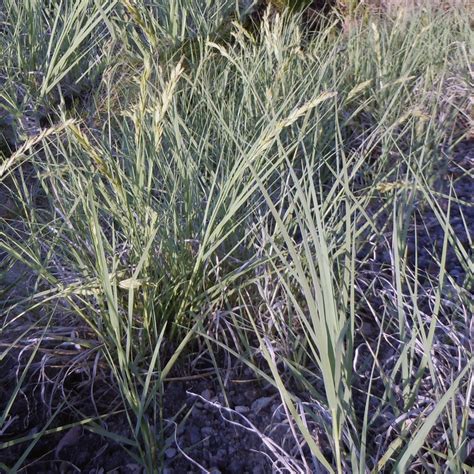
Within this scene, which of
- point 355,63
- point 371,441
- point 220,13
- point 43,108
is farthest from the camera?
point 220,13

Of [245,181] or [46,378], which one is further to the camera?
[245,181]

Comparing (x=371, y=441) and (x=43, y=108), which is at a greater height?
(x=43, y=108)

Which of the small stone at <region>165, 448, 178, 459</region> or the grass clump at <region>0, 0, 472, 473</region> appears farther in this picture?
the small stone at <region>165, 448, 178, 459</region>

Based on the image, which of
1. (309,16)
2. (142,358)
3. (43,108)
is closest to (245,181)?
(142,358)

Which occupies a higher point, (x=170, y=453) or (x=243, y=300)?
(x=243, y=300)

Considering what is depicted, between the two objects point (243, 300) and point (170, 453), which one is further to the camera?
point (243, 300)

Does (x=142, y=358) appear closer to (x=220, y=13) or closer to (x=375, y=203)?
(x=375, y=203)

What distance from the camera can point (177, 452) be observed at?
1078mm

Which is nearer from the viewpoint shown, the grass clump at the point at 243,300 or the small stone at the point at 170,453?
the grass clump at the point at 243,300

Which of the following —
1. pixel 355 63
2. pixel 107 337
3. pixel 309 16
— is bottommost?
pixel 309 16

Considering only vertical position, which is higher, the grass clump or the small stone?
the grass clump

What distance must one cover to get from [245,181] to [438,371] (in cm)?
55

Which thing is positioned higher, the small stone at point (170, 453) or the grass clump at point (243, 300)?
the grass clump at point (243, 300)

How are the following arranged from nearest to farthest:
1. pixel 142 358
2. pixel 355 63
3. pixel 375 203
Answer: pixel 142 358 → pixel 375 203 → pixel 355 63
